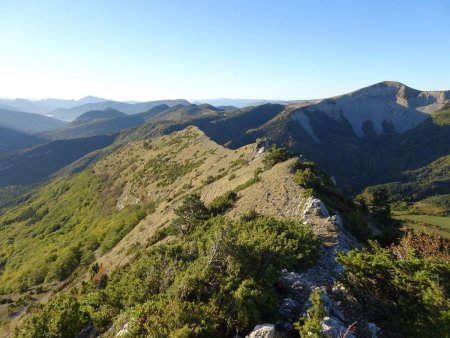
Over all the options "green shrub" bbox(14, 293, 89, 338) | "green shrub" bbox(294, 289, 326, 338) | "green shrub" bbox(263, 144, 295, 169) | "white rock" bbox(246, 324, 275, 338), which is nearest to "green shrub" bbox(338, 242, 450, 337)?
"green shrub" bbox(294, 289, 326, 338)

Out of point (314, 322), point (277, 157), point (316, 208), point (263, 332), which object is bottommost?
point (263, 332)

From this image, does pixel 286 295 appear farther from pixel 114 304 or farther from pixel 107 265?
pixel 107 265

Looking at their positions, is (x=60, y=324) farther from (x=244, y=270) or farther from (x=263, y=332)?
(x=263, y=332)

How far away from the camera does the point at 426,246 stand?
2148 centimetres

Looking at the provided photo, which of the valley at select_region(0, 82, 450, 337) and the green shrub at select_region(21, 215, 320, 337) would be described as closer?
the green shrub at select_region(21, 215, 320, 337)

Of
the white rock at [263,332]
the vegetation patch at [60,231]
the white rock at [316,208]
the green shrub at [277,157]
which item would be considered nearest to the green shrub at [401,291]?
the white rock at [263,332]

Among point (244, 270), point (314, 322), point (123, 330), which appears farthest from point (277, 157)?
point (314, 322)

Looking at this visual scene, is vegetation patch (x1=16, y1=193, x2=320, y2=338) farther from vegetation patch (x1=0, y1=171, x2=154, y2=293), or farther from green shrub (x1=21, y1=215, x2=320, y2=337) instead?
vegetation patch (x1=0, y1=171, x2=154, y2=293)

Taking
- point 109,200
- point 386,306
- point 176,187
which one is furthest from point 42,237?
point 386,306

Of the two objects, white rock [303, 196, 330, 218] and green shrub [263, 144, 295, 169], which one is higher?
green shrub [263, 144, 295, 169]

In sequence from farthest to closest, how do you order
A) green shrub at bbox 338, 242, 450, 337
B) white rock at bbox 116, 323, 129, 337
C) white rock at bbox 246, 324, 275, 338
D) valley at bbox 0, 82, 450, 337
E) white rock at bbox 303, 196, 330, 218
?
white rock at bbox 303, 196, 330, 218
white rock at bbox 116, 323, 129, 337
valley at bbox 0, 82, 450, 337
green shrub at bbox 338, 242, 450, 337
white rock at bbox 246, 324, 275, 338

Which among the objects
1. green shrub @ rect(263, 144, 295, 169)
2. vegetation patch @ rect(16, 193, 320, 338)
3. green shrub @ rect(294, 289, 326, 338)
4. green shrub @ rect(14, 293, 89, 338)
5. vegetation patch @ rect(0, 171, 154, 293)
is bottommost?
vegetation patch @ rect(0, 171, 154, 293)

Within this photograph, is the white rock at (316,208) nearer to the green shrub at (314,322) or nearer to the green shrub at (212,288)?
the green shrub at (212,288)

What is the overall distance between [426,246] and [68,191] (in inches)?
4356
